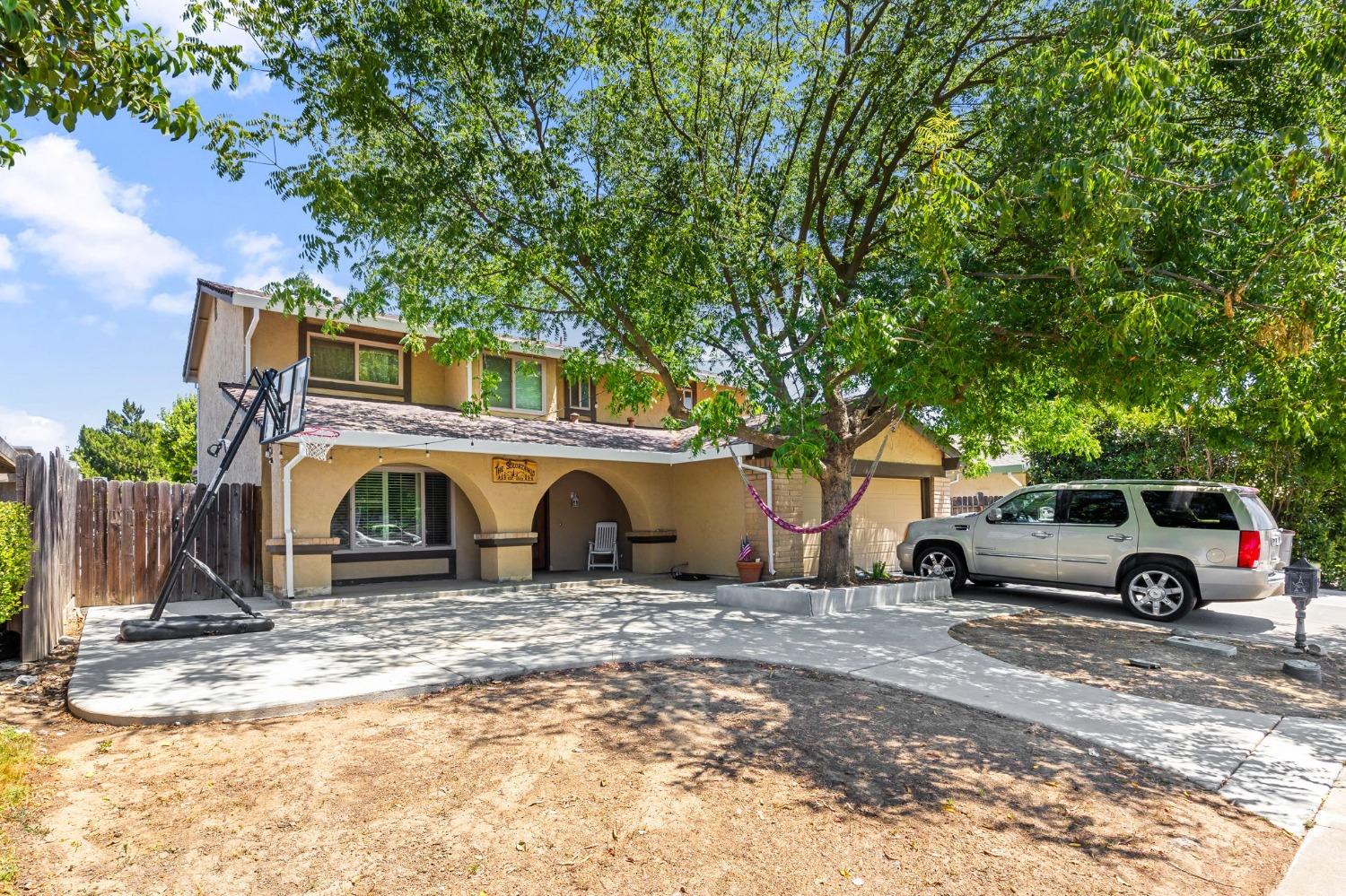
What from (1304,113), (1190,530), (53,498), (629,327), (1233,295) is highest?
(1304,113)

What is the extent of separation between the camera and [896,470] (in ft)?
50.2

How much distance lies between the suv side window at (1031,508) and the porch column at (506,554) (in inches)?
309

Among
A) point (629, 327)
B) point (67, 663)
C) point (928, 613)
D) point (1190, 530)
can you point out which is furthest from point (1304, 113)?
point (67, 663)

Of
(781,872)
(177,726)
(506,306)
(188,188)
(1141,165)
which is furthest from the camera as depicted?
(506,306)

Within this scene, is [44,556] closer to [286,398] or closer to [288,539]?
[286,398]

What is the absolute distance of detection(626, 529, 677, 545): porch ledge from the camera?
50.1 feet

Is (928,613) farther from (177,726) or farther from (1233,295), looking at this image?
(177,726)

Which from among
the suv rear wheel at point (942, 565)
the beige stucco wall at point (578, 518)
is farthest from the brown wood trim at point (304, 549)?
the suv rear wheel at point (942, 565)

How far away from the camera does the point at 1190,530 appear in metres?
9.29

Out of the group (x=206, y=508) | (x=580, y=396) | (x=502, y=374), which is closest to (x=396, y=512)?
(x=502, y=374)

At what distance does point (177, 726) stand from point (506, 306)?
7701 millimetres

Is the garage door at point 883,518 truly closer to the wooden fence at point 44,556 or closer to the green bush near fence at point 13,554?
the wooden fence at point 44,556

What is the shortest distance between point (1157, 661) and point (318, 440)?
10183 mm

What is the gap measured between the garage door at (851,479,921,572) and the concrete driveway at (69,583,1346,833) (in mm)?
4347
